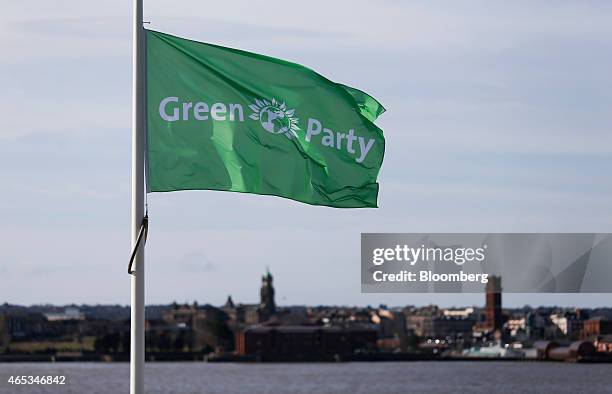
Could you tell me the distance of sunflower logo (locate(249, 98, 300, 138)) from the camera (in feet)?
32.9

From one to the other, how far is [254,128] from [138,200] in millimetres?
1176

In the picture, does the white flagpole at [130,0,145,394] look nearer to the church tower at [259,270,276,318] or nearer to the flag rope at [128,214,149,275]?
the flag rope at [128,214,149,275]

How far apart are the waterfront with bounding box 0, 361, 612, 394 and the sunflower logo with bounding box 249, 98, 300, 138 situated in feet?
251

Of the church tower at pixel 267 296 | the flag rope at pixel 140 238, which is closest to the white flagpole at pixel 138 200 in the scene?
the flag rope at pixel 140 238

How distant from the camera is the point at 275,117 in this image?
10.1 metres

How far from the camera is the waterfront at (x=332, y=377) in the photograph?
91.2m

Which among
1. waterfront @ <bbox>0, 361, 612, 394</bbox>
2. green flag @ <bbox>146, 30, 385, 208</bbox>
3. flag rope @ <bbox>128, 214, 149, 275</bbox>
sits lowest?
waterfront @ <bbox>0, 361, 612, 394</bbox>

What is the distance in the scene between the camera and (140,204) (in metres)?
9.30

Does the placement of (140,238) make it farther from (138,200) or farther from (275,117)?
(275,117)

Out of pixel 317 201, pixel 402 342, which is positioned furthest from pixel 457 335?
pixel 317 201

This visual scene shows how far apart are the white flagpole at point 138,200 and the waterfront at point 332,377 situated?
7699 centimetres

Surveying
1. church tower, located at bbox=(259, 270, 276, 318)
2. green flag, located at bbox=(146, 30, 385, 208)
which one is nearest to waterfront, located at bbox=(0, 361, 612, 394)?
church tower, located at bbox=(259, 270, 276, 318)

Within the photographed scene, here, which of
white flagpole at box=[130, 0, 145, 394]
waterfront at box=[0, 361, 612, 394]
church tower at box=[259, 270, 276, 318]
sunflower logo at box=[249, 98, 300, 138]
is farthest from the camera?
church tower at box=[259, 270, 276, 318]

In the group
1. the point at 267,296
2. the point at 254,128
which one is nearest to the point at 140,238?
the point at 254,128
